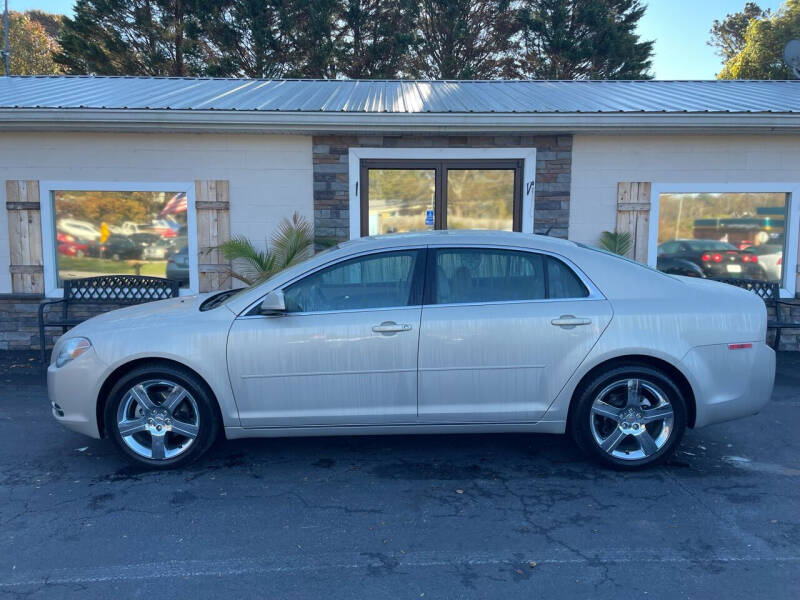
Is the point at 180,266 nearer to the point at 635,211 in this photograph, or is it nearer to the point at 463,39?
the point at 635,211

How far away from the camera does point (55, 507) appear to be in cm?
398

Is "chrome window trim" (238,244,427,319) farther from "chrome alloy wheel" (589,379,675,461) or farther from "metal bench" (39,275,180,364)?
"metal bench" (39,275,180,364)

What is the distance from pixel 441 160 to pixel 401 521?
17.3 feet

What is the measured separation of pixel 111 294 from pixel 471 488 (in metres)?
5.66

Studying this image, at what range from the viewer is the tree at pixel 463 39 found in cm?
2317

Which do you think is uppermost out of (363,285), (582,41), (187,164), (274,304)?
(582,41)

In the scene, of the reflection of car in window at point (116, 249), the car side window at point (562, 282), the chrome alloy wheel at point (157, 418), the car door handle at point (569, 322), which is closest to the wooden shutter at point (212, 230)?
the reflection of car in window at point (116, 249)

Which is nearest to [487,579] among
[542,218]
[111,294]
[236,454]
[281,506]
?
[281,506]

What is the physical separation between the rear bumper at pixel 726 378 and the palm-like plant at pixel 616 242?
3.65 metres

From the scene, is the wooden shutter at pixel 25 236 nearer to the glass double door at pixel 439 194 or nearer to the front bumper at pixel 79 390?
the glass double door at pixel 439 194

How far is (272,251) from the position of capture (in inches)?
319

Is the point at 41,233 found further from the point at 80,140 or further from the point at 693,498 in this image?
the point at 693,498

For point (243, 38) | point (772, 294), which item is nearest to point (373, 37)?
point (243, 38)

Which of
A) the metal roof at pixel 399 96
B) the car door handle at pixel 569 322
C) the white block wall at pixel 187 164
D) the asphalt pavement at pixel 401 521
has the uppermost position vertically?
the metal roof at pixel 399 96
